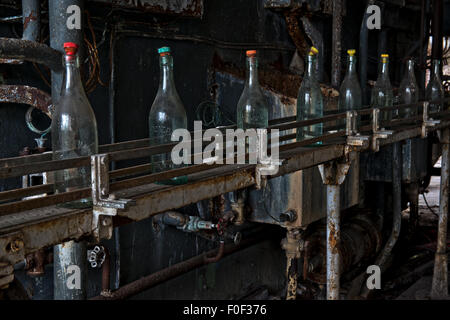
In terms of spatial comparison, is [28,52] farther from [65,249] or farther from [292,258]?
[292,258]

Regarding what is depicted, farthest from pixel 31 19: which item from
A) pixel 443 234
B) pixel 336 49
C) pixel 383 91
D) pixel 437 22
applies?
pixel 437 22

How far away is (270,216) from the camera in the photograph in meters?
2.75

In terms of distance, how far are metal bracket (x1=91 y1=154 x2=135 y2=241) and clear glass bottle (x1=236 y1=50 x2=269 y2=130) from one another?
701 millimetres

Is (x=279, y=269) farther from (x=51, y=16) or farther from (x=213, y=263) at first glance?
(x=51, y=16)

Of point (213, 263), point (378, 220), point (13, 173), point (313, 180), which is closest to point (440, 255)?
point (378, 220)

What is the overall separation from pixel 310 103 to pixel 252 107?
0.42m

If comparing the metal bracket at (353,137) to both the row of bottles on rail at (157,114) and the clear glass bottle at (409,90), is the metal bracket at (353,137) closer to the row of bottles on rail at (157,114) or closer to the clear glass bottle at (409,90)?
the row of bottles on rail at (157,114)

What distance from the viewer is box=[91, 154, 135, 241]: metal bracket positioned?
829 millimetres

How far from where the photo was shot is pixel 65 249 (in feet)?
5.02

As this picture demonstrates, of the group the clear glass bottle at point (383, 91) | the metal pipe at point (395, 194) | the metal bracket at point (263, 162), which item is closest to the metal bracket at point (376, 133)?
the clear glass bottle at point (383, 91)

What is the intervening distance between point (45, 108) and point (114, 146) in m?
0.70

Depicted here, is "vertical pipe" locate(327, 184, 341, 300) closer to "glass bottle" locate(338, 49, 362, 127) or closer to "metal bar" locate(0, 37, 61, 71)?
"glass bottle" locate(338, 49, 362, 127)

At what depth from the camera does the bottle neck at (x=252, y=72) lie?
1399 millimetres

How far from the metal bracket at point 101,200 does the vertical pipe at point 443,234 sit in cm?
252
